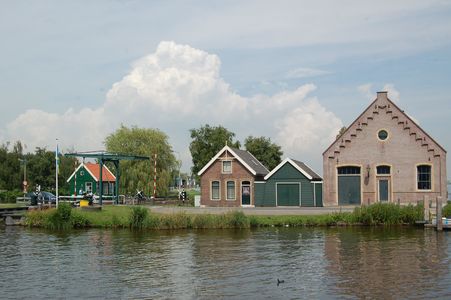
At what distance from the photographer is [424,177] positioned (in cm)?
3953

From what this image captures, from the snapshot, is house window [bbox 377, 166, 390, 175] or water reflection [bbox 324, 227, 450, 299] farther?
house window [bbox 377, 166, 390, 175]

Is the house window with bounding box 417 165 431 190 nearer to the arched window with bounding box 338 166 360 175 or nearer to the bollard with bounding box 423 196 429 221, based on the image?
the arched window with bounding box 338 166 360 175

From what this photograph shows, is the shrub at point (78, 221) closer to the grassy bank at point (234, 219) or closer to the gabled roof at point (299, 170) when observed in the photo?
the grassy bank at point (234, 219)

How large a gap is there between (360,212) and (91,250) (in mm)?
18451

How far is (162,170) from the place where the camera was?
5625cm

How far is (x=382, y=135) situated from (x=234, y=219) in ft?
60.9

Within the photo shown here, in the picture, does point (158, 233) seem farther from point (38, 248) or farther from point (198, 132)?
point (198, 132)

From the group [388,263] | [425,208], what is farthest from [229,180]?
[388,263]

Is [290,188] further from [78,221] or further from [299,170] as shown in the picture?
[78,221]

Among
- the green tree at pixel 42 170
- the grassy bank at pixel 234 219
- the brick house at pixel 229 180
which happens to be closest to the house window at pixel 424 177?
the grassy bank at pixel 234 219

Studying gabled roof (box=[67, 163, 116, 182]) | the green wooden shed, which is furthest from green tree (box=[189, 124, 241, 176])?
the green wooden shed

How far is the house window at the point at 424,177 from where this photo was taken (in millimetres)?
39375

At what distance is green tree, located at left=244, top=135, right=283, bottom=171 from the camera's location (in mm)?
73000

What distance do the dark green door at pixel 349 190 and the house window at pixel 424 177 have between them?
5.31m
